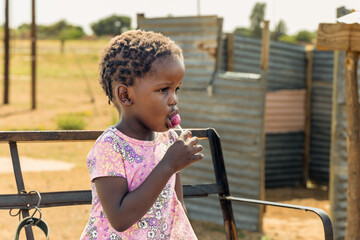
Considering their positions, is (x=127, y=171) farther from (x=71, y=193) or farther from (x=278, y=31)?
(x=278, y=31)

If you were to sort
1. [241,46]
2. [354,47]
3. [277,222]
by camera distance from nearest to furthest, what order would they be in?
[354,47], [277,222], [241,46]

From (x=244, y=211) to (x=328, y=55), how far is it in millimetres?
3282

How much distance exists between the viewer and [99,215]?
1.92 meters

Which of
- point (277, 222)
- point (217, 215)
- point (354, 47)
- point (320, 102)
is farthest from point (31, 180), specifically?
point (354, 47)

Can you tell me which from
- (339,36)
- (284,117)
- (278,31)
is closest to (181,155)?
(339,36)

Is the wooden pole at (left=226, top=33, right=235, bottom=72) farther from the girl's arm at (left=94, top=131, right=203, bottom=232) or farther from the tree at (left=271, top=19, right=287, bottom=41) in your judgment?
the tree at (left=271, top=19, right=287, bottom=41)

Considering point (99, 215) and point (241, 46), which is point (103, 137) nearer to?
point (99, 215)

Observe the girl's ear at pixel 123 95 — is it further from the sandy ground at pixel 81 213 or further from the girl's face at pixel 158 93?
the sandy ground at pixel 81 213

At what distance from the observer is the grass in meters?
6.07

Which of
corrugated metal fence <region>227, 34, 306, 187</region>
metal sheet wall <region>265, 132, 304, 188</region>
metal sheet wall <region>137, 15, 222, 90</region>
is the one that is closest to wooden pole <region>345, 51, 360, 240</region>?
metal sheet wall <region>137, 15, 222, 90</region>

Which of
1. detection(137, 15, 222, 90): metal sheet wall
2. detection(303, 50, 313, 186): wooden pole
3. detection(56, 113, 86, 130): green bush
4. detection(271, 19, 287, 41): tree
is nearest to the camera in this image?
detection(137, 15, 222, 90): metal sheet wall

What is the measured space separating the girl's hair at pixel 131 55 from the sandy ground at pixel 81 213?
400 cm

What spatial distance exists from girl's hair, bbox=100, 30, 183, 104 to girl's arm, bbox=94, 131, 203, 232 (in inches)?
11.6

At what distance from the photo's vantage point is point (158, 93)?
1849 mm
